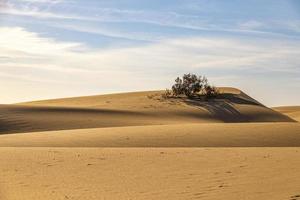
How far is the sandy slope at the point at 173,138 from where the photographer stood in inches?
716

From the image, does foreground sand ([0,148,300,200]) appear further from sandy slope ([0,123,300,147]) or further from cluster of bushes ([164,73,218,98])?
cluster of bushes ([164,73,218,98])

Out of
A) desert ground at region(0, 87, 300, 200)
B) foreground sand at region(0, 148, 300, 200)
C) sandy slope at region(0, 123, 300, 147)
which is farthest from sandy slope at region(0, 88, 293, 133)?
foreground sand at region(0, 148, 300, 200)

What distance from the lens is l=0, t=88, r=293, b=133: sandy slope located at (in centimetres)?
2900

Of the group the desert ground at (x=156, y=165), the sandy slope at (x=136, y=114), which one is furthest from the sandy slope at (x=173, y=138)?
the sandy slope at (x=136, y=114)

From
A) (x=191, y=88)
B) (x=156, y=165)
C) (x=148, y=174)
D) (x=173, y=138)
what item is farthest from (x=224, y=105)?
(x=148, y=174)

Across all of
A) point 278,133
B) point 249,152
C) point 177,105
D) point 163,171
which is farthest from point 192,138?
point 177,105

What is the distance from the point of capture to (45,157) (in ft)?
42.7

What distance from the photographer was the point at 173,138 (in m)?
19.5

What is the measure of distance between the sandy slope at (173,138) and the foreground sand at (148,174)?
3.80 m

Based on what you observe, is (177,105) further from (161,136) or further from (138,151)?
(138,151)

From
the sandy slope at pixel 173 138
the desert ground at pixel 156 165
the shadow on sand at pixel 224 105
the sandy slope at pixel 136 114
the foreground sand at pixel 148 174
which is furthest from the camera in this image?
the shadow on sand at pixel 224 105

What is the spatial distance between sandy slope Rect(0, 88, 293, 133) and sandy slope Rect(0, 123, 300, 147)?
24.7 ft

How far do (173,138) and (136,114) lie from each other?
54.3 ft

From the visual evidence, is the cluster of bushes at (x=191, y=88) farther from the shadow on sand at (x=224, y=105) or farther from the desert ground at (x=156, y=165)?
the desert ground at (x=156, y=165)
